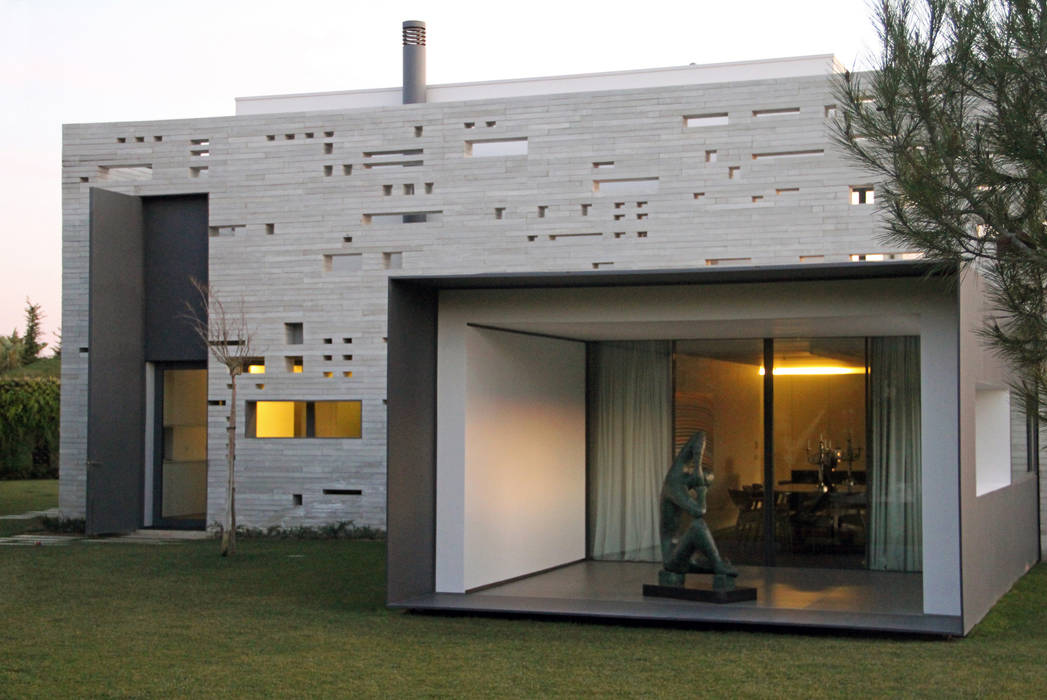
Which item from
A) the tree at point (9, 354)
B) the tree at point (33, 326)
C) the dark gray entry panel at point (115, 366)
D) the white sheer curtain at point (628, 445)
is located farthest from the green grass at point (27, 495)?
the tree at point (33, 326)

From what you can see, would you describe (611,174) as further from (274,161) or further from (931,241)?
(931,241)

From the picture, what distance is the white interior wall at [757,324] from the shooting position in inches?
363

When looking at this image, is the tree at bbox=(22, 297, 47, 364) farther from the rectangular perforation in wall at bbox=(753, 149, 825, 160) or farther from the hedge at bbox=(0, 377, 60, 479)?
the rectangular perforation in wall at bbox=(753, 149, 825, 160)

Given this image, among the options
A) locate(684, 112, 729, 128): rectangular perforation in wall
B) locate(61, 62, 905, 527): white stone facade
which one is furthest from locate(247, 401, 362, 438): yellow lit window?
locate(684, 112, 729, 128): rectangular perforation in wall

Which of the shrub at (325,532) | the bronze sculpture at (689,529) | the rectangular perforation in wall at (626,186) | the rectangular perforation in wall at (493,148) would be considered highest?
the rectangular perforation in wall at (493,148)

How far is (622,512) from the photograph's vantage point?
521 inches

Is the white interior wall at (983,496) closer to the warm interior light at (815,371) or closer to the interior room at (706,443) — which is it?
the interior room at (706,443)

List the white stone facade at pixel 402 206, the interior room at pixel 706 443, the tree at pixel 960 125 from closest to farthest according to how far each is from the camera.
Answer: the tree at pixel 960 125
the interior room at pixel 706 443
the white stone facade at pixel 402 206

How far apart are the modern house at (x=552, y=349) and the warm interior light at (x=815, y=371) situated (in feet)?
0.10

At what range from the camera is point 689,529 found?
32.3 ft

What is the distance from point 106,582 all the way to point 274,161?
631cm

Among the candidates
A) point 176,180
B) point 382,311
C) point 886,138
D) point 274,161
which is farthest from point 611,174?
point 886,138

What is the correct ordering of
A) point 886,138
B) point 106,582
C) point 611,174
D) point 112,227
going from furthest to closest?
point 112,227 < point 611,174 < point 106,582 < point 886,138

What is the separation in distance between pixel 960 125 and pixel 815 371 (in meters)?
5.34
